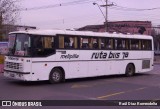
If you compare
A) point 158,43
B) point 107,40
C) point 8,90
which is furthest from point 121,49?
point 158,43

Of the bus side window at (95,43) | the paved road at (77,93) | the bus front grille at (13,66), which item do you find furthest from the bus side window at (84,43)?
the bus front grille at (13,66)

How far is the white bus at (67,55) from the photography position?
17.5 m

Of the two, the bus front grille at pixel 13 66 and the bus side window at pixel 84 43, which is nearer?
the bus front grille at pixel 13 66

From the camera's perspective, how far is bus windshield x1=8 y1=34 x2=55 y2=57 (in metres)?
17.4

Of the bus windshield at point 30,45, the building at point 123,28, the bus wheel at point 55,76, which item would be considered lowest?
the bus wheel at point 55,76

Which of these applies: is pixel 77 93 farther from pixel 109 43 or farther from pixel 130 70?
pixel 130 70

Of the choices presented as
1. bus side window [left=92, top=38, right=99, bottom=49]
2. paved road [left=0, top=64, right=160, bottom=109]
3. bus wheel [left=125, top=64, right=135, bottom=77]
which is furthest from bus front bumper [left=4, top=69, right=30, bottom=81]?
bus wheel [left=125, top=64, right=135, bottom=77]

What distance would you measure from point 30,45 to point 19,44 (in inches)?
31.0

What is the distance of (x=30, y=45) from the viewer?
1741cm

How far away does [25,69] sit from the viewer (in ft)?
56.1

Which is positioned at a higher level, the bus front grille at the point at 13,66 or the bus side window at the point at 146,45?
the bus side window at the point at 146,45

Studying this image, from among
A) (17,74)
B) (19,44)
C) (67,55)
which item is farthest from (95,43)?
(17,74)

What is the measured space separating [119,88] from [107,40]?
18.0ft

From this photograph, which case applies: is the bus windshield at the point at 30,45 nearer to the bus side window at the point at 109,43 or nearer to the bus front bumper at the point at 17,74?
the bus front bumper at the point at 17,74
